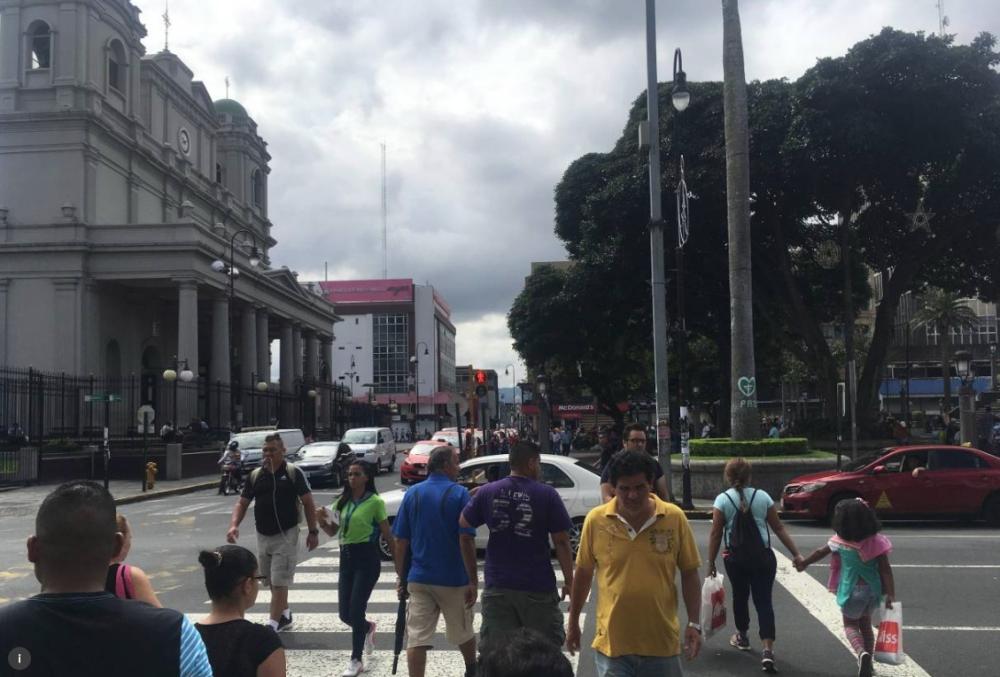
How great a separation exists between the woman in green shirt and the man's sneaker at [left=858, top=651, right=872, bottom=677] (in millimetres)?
3609

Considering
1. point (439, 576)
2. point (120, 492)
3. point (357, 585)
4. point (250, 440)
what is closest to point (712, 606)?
point (439, 576)

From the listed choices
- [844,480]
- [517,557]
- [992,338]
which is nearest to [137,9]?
[844,480]

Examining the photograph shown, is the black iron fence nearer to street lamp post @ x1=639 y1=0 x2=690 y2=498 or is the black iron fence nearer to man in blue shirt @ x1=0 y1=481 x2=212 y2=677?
street lamp post @ x1=639 y1=0 x2=690 y2=498

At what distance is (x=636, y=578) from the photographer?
15.6 ft

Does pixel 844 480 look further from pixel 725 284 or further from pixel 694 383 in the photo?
pixel 694 383

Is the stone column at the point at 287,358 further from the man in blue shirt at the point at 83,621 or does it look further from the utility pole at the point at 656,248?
the man in blue shirt at the point at 83,621

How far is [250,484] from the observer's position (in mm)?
8578

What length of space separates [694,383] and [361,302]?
3031 inches

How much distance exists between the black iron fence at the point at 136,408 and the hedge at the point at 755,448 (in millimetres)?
17920

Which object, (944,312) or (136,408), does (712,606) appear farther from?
(944,312)

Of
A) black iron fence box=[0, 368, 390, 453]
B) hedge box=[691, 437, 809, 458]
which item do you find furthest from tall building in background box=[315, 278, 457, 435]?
hedge box=[691, 437, 809, 458]

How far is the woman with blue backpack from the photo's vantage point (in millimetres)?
7340

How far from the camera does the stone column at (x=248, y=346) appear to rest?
5356 cm

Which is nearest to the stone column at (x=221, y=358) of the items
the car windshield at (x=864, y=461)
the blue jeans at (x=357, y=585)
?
A: the car windshield at (x=864, y=461)
